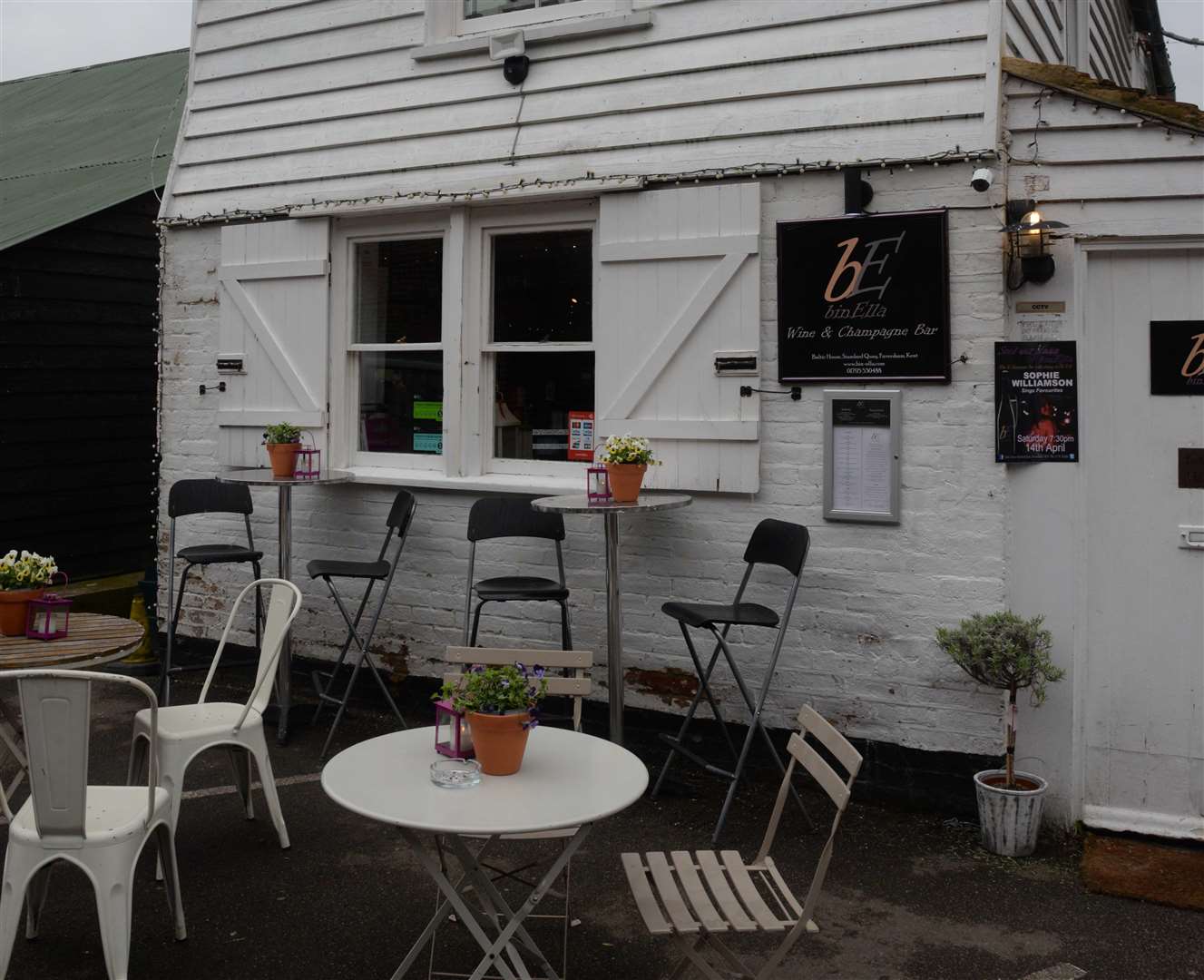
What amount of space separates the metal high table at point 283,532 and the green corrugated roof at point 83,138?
10.7ft

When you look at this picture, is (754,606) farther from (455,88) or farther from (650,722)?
(455,88)

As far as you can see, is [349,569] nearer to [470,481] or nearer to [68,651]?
[470,481]

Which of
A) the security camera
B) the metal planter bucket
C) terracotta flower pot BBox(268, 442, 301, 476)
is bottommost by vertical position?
the metal planter bucket

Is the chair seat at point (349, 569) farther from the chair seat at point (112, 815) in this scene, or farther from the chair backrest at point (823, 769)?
the chair backrest at point (823, 769)

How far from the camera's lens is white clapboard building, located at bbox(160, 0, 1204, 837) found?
4.62 metres

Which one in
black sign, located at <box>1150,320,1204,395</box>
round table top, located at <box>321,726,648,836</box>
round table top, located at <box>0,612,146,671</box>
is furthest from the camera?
black sign, located at <box>1150,320,1204,395</box>

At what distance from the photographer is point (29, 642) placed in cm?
418

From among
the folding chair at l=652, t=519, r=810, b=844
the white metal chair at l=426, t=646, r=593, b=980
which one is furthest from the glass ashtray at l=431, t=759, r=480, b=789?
the folding chair at l=652, t=519, r=810, b=844

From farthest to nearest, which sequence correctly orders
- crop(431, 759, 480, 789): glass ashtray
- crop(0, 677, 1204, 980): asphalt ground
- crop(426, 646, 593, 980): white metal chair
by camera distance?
crop(426, 646, 593, 980): white metal chair < crop(0, 677, 1204, 980): asphalt ground < crop(431, 759, 480, 789): glass ashtray

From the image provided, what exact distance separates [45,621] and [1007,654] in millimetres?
3559

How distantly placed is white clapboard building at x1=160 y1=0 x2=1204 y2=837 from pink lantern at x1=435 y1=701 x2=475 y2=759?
2245 mm

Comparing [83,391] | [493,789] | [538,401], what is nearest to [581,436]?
[538,401]

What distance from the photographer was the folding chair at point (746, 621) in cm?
470

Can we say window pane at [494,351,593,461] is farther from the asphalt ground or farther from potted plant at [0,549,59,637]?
potted plant at [0,549,59,637]
